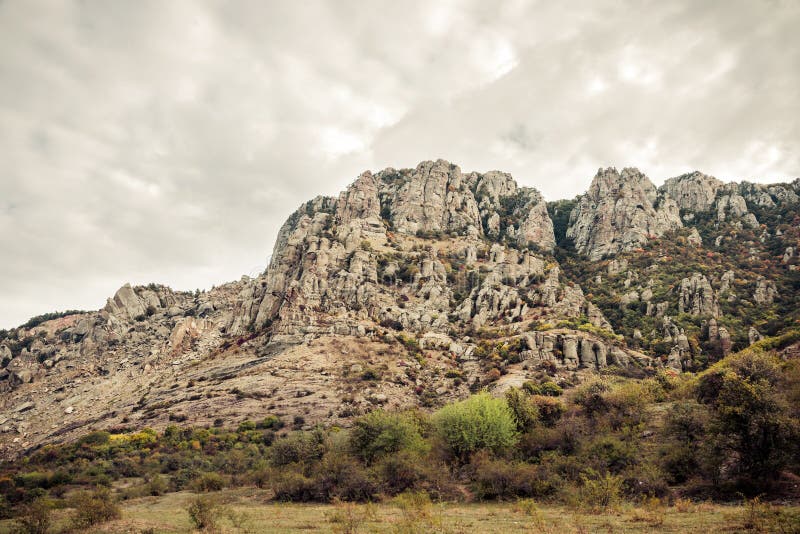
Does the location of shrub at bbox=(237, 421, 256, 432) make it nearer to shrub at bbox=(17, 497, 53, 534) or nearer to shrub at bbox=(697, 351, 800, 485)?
shrub at bbox=(17, 497, 53, 534)

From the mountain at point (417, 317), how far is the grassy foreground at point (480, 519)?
3649cm

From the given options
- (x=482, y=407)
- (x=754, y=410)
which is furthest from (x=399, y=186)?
(x=754, y=410)

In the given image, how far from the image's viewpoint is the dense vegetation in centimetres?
2541

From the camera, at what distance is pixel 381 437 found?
135ft

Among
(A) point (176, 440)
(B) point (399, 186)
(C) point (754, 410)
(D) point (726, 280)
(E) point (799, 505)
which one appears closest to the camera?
(E) point (799, 505)

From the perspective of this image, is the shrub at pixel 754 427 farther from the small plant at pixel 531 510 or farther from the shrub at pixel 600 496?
the small plant at pixel 531 510

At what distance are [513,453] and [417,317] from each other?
57156mm

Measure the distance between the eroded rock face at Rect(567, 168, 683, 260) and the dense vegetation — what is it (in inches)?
3310

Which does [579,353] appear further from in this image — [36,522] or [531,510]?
[36,522]

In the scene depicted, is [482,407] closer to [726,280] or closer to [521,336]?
[521,336]

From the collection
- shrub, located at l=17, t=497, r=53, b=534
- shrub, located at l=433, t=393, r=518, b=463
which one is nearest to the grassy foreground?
shrub, located at l=17, t=497, r=53, b=534

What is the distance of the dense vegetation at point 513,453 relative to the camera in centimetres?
2541

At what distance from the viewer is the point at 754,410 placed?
81.4 ft

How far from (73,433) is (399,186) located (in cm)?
13028
